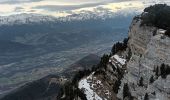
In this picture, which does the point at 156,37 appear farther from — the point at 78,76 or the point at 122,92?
the point at 78,76

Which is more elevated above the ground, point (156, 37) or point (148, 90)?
point (156, 37)

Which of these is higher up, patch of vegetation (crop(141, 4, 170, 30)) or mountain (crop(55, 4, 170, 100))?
patch of vegetation (crop(141, 4, 170, 30))

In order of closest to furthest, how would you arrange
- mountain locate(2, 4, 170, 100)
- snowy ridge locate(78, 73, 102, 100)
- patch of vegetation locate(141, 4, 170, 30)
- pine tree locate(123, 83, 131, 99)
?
mountain locate(2, 4, 170, 100) → pine tree locate(123, 83, 131, 99) → patch of vegetation locate(141, 4, 170, 30) → snowy ridge locate(78, 73, 102, 100)

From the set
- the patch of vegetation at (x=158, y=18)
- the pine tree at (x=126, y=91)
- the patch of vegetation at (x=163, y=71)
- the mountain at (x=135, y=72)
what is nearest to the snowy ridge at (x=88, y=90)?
the mountain at (x=135, y=72)

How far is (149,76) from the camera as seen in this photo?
111m

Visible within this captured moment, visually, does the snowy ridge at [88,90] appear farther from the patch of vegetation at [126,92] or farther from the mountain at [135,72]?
the patch of vegetation at [126,92]

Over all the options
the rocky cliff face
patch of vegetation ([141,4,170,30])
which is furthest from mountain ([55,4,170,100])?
patch of vegetation ([141,4,170,30])

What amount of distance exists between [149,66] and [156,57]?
2.96 meters

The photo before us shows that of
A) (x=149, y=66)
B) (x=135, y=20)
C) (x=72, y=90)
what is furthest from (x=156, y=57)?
(x=72, y=90)

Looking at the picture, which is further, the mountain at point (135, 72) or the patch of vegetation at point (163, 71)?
the mountain at point (135, 72)

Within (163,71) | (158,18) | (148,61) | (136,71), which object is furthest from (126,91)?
(158,18)

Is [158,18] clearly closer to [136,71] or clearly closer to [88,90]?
[136,71]

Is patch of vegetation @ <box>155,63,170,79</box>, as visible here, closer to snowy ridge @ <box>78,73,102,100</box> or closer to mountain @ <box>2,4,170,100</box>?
mountain @ <box>2,4,170,100</box>

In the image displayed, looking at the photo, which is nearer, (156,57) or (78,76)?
(156,57)
